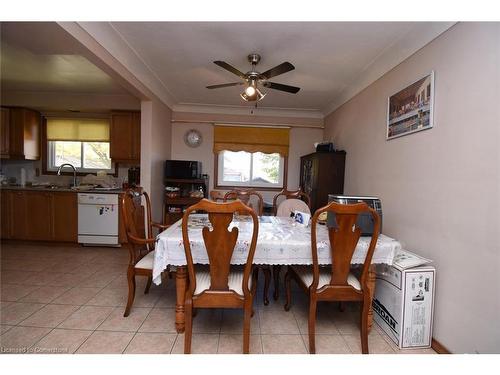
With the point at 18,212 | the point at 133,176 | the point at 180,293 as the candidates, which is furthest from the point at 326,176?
the point at 18,212

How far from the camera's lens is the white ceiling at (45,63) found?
5.91 feet

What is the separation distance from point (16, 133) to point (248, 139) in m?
3.65

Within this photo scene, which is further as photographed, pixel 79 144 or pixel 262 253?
pixel 79 144

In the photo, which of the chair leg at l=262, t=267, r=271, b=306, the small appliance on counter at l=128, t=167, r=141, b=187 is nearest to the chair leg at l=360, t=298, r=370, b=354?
the chair leg at l=262, t=267, r=271, b=306

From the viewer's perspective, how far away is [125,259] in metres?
3.20

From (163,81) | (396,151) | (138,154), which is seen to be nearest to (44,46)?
(163,81)

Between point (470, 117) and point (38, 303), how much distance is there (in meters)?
3.52

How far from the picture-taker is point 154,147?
3.42 metres

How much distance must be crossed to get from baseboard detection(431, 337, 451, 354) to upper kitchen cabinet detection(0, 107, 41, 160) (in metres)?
5.51

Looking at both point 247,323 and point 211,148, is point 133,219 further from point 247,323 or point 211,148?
point 211,148

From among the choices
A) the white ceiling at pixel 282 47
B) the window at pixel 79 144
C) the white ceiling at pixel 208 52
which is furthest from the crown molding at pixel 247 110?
the window at pixel 79 144

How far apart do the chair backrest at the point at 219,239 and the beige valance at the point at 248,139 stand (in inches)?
118

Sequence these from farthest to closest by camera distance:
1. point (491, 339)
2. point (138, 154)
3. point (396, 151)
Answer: point (138, 154), point (396, 151), point (491, 339)
